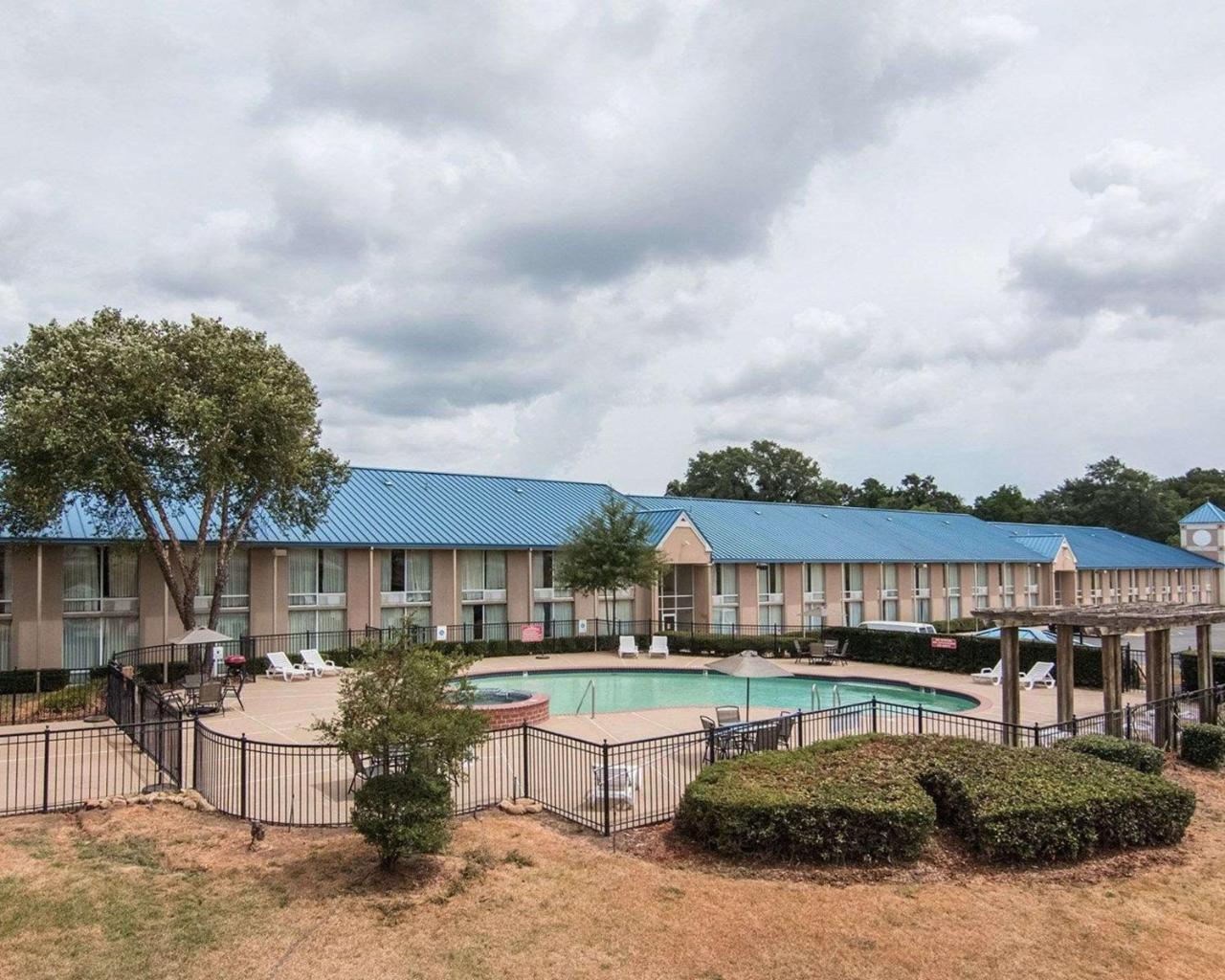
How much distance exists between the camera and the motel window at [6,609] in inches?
1100

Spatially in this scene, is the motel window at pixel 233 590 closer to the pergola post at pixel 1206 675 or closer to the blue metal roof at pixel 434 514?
the blue metal roof at pixel 434 514

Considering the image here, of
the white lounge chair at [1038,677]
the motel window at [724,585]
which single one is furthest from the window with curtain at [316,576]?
the white lounge chair at [1038,677]

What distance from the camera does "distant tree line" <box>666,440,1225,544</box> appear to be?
299 feet

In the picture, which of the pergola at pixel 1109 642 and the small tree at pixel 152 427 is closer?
the pergola at pixel 1109 642

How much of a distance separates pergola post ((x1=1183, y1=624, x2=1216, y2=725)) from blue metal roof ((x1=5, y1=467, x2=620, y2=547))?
24.8 metres

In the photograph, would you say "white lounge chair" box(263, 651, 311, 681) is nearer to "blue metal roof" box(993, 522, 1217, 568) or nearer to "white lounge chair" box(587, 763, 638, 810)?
"white lounge chair" box(587, 763, 638, 810)

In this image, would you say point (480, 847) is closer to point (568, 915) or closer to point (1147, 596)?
point (568, 915)

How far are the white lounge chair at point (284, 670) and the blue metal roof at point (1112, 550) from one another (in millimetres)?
48697

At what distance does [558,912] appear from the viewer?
950cm

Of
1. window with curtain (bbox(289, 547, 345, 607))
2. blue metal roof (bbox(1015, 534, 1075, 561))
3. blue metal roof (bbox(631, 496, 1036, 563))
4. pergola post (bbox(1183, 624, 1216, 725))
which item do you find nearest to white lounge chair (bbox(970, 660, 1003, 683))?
pergola post (bbox(1183, 624, 1216, 725))

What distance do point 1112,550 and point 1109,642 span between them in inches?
2189

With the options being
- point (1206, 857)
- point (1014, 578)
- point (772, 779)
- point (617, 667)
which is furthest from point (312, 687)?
point (1014, 578)

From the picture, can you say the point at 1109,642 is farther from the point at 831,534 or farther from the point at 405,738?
the point at 831,534

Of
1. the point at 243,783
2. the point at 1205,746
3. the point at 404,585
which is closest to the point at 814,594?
the point at 404,585
